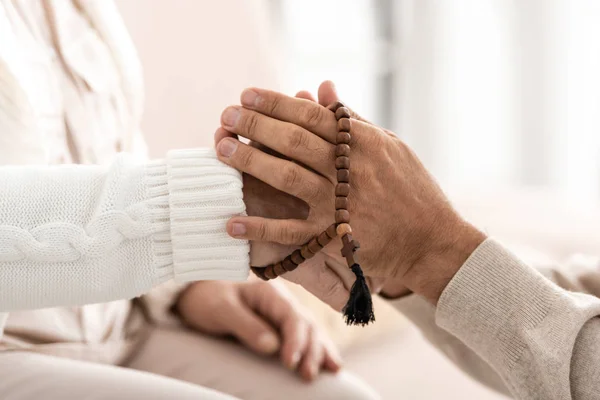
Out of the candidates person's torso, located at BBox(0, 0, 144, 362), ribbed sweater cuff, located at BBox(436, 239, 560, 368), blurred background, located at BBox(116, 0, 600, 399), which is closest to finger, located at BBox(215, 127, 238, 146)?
person's torso, located at BBox(0, 0, 144, 362)

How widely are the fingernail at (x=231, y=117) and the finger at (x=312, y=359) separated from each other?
42 cm

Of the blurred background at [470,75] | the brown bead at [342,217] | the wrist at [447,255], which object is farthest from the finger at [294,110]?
the blurred background at [470,75]

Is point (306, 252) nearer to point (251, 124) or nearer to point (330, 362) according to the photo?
point (251, 124)

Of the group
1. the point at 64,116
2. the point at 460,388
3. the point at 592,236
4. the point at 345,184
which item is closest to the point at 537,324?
the point at 345,184

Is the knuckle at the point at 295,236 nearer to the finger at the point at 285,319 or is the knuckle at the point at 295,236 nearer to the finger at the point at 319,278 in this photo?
the finger at the point at 319,278

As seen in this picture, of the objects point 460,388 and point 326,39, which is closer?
point 460,388

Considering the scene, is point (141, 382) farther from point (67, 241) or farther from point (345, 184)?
point (345, 184)

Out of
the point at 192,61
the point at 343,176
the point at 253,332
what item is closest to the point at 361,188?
the point at 343,176

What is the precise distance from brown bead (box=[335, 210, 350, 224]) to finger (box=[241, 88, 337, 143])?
10 cm

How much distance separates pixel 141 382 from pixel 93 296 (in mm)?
124

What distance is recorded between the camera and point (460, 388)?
1.29 m

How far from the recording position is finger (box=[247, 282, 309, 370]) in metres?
1.10

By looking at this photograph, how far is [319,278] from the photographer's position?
948 millimetres

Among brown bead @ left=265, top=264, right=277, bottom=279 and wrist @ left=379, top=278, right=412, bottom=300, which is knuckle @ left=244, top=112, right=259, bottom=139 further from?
wrist @ left=379, top=278, right=412, bottom=300
